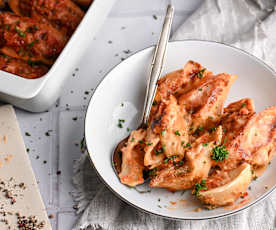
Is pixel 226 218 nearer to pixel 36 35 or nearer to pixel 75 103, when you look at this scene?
pixel 75 103

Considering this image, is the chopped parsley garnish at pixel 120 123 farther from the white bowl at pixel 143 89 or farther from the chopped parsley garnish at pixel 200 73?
the chopped parsley garnish at pixel 200 73

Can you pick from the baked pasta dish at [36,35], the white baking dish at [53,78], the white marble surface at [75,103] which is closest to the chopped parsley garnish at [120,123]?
the white marble surface at [75,103]

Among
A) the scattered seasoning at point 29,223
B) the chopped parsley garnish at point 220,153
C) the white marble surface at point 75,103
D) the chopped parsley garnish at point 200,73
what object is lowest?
the scattered seasoning at point 29,223

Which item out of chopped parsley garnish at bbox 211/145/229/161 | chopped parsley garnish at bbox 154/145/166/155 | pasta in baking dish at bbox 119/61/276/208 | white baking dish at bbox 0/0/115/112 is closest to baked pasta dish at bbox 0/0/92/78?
white baking dish at bbox 0/0/115/112

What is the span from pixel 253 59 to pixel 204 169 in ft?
2.38

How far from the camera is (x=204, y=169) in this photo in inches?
82.7

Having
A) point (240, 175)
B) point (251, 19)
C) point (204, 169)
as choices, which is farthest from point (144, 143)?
point (251, 19)

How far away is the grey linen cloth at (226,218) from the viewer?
2.27m

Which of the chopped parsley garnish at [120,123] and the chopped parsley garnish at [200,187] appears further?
the chopped parsley garnish at [120,123]

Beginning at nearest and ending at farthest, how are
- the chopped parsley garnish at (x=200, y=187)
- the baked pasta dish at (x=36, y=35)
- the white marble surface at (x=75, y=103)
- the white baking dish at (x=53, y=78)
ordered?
the chopped parsley garnish at (x=200, y=187) < the white baking dish at (x=53, y=78) < the white marble surface at (x=75, y=103) < the baked pasta dish at (x=36, y=35)

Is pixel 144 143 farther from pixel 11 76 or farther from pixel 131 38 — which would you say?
pixel 131 38

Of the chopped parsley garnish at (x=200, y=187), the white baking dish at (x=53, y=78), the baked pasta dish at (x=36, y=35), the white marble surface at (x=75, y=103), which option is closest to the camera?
the chopped parsley garnish at (x=200, y=187)

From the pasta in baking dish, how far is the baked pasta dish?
29.1 inches

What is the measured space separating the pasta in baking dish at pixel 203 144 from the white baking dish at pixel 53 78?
1.74 ft
